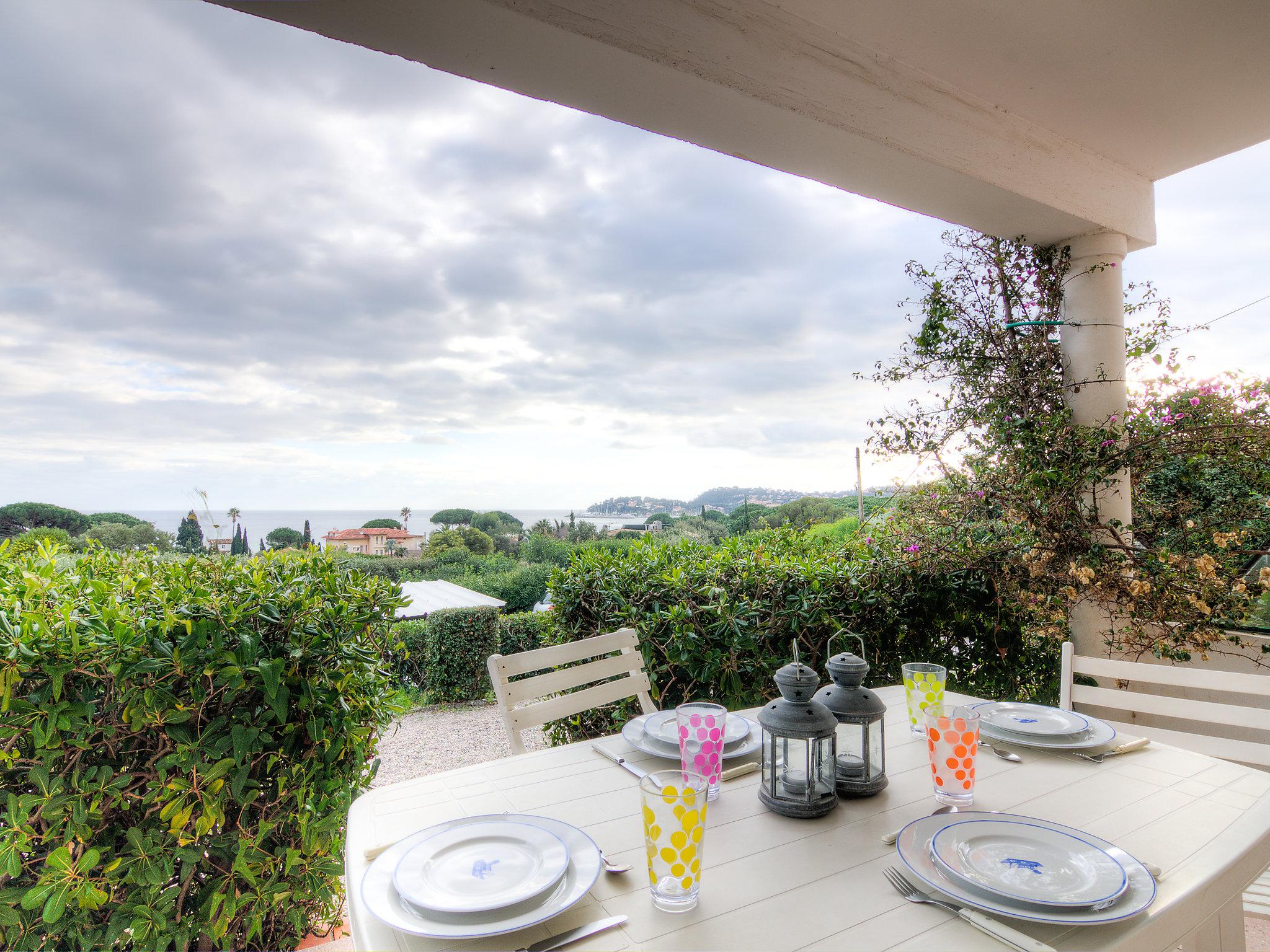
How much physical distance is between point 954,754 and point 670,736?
0.51m

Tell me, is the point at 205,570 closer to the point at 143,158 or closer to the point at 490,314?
the point at 143,158

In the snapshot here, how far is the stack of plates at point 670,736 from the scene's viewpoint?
1174mm

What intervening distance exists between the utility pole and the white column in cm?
88

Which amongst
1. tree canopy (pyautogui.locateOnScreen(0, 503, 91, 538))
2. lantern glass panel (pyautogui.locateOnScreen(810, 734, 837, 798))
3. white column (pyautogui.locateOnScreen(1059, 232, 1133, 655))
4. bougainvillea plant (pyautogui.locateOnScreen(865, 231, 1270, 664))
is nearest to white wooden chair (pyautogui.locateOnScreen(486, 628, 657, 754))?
lantern glass panel (pyautogui.locateOnScreen(810, 734, 837, 798))

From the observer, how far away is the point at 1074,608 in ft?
8.33

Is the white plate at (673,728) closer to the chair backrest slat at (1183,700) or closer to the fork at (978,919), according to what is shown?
the fork at (978,919)

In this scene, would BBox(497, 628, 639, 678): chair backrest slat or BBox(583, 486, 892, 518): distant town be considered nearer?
BBox(497, 628, 639, 678): chair backrest slat

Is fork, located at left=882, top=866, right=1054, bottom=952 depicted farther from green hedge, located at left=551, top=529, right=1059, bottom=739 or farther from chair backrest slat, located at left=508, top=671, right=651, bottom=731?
green hedge, located at left=551, top=529, right=1059, bottom=739

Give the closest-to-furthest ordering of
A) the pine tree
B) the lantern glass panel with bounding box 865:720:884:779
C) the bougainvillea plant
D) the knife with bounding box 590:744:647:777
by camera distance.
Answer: the lantern glass panel with bounding box 865:720:884:779
the knife with bounding box 590:744:647:777
the bougainvillea plant
the pine tree

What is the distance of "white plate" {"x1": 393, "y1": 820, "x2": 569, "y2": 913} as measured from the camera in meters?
0.71

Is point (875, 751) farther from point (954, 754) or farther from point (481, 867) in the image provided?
point (481, 867)

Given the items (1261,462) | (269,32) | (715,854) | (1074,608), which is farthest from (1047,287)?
(269,32)

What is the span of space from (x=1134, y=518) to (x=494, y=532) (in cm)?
603

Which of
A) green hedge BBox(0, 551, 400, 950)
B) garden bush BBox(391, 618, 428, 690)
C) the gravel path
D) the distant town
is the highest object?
A: the distant town
